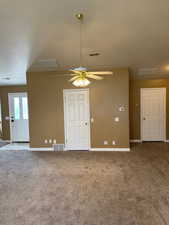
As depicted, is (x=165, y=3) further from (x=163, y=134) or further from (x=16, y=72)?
(x=163, y=134)

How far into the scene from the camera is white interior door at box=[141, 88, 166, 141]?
6.83 m

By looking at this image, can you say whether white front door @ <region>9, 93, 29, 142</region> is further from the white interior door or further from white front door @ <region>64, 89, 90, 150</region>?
the white interior door

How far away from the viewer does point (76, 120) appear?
5.68 metres

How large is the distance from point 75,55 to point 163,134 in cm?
501

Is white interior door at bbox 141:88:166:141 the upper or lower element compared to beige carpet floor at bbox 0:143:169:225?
upper

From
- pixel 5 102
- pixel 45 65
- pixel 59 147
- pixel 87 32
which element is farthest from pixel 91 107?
pixel 5 102

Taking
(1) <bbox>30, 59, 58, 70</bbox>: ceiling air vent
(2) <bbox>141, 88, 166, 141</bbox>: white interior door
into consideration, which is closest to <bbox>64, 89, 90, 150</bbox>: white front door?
(1) <bbox>30, 59, 58, 70</bbox>: ceiling air vent

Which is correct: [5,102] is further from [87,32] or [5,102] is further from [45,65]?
[87,32]

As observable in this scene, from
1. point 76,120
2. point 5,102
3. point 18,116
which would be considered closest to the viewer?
point 76,120

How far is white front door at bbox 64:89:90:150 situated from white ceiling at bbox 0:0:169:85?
3.82 feet

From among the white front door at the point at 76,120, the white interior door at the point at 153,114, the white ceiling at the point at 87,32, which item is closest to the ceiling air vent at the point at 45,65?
the white ceiling at the point at 87,32

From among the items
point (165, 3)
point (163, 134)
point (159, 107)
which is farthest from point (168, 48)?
point (163, 134)

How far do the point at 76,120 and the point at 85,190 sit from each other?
2.96 meters

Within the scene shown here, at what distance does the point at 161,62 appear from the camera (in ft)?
16.0
